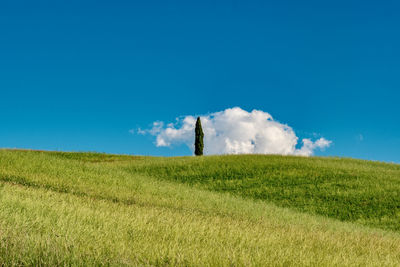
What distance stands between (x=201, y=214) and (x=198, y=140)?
37.7m

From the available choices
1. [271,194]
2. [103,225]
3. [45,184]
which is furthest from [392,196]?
[103,225]

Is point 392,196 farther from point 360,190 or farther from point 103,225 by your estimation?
point 103,225

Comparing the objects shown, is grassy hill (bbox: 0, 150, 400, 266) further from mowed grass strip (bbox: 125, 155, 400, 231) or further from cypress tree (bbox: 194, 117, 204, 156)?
cypress tree (bbox: 194, 117, 204, 156)

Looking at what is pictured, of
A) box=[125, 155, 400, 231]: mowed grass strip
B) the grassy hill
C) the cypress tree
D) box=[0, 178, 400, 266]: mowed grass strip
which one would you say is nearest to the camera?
box=[0, 178, 400, 266]: mowed grass strip

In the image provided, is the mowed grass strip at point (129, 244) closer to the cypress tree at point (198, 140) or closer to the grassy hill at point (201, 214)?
the grassy hill at point (201, 214)

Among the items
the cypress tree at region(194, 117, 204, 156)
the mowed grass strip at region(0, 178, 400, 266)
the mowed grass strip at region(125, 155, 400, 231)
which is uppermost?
the cypress tree at region(194, 117, 204, 156)

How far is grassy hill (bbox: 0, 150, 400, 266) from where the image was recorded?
4.38m

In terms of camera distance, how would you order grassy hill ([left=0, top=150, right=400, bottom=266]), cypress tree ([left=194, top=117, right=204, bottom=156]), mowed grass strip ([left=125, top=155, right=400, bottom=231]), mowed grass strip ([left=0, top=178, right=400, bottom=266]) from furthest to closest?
cypress tree ([left=194, top=117, right=204, bottom=156])
mowed grass strip ([left=125, top=155, right=400, bottom=231])
grassy hill ([left=0, top=150, right=400, bottom=266])
mowed grass strip ([left=0, top=178, right=400, bottom=266])

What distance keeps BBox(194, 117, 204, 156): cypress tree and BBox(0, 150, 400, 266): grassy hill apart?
13557 mm

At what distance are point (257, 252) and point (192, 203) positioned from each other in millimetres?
9649

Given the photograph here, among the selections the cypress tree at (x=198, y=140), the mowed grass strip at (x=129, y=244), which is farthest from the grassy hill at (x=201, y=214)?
the cypress tree at (x=198, y=140)

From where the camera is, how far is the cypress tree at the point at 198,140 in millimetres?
47688

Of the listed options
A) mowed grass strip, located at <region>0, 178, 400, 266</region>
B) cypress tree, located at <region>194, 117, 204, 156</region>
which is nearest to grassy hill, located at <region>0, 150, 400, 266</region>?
mowed grass strip, located at <region>0, 178, 400, 266</region>

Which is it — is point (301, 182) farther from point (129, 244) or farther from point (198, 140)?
point (198, 140)
